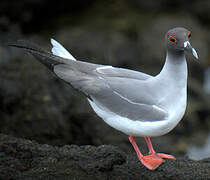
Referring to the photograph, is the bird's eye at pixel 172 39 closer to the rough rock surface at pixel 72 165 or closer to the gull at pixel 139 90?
the gull at pixel 139 90

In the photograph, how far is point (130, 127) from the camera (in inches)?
221

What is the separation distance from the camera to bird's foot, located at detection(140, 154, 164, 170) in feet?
19.2

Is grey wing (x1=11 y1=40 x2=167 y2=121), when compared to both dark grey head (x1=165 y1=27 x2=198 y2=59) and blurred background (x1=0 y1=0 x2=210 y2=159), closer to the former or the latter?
dark grey head (x1=165 y1=27 x2=198 y2=59)

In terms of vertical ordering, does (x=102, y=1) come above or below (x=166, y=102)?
below

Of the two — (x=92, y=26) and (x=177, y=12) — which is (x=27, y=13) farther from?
(x=177, y=12)

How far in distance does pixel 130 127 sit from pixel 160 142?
182 inches

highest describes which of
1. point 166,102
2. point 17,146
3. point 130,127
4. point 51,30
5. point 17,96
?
point 166,102

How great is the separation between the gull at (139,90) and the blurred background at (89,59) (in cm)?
295

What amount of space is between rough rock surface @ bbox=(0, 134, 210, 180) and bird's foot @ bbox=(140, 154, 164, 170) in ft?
0.26

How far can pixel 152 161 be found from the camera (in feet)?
19.6

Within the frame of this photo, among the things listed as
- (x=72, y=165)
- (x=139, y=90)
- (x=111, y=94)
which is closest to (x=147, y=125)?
(x=139, y=90)

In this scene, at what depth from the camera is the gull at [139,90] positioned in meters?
5.58

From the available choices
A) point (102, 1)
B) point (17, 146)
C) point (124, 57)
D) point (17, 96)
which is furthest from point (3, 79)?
point (102, 1)

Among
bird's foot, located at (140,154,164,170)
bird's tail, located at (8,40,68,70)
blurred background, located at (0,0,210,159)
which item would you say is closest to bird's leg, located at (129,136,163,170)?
bird's foot, located at (140,154,164,170)
